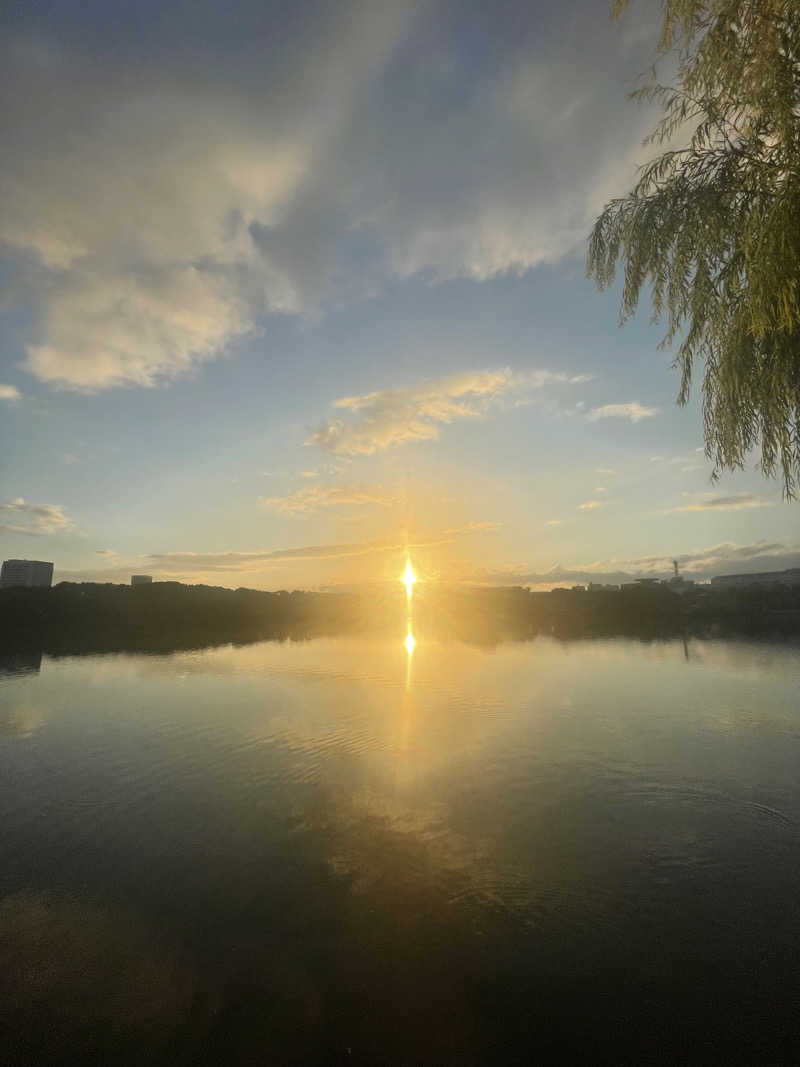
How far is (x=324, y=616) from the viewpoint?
394 ft

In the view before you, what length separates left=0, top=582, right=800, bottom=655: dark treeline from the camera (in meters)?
60.2

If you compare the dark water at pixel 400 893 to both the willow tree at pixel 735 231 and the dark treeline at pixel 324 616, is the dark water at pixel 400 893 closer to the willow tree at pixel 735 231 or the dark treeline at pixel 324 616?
the willow tree at pixel 735 231

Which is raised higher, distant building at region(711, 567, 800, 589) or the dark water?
distant building at region(711, 567, 800, 589)

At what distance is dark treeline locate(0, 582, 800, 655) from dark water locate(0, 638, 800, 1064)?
3556 centimetres

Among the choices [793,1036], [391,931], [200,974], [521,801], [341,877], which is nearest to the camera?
[793,1036]

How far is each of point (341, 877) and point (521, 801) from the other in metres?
4.45

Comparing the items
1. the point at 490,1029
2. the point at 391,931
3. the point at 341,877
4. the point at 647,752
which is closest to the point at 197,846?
the point at 341,877

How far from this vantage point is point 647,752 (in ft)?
43.9

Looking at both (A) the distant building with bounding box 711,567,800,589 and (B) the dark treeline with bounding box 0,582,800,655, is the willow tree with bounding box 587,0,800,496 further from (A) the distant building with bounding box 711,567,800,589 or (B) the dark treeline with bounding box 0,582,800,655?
(A) the distant building with bounding box 711,567,800,589

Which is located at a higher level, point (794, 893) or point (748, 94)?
point (748, 94)

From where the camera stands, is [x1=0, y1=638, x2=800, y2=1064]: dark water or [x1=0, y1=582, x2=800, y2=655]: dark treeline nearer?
[x1=0, y1=638, x2=800, y2=1064]: dark water

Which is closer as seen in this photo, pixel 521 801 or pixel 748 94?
pixel 748 94

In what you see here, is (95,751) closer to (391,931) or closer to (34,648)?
(391,931)

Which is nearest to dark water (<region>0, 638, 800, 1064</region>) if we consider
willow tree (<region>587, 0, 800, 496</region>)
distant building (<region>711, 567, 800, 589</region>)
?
willow tree (<region>587, 0, 800, 496</region>)
